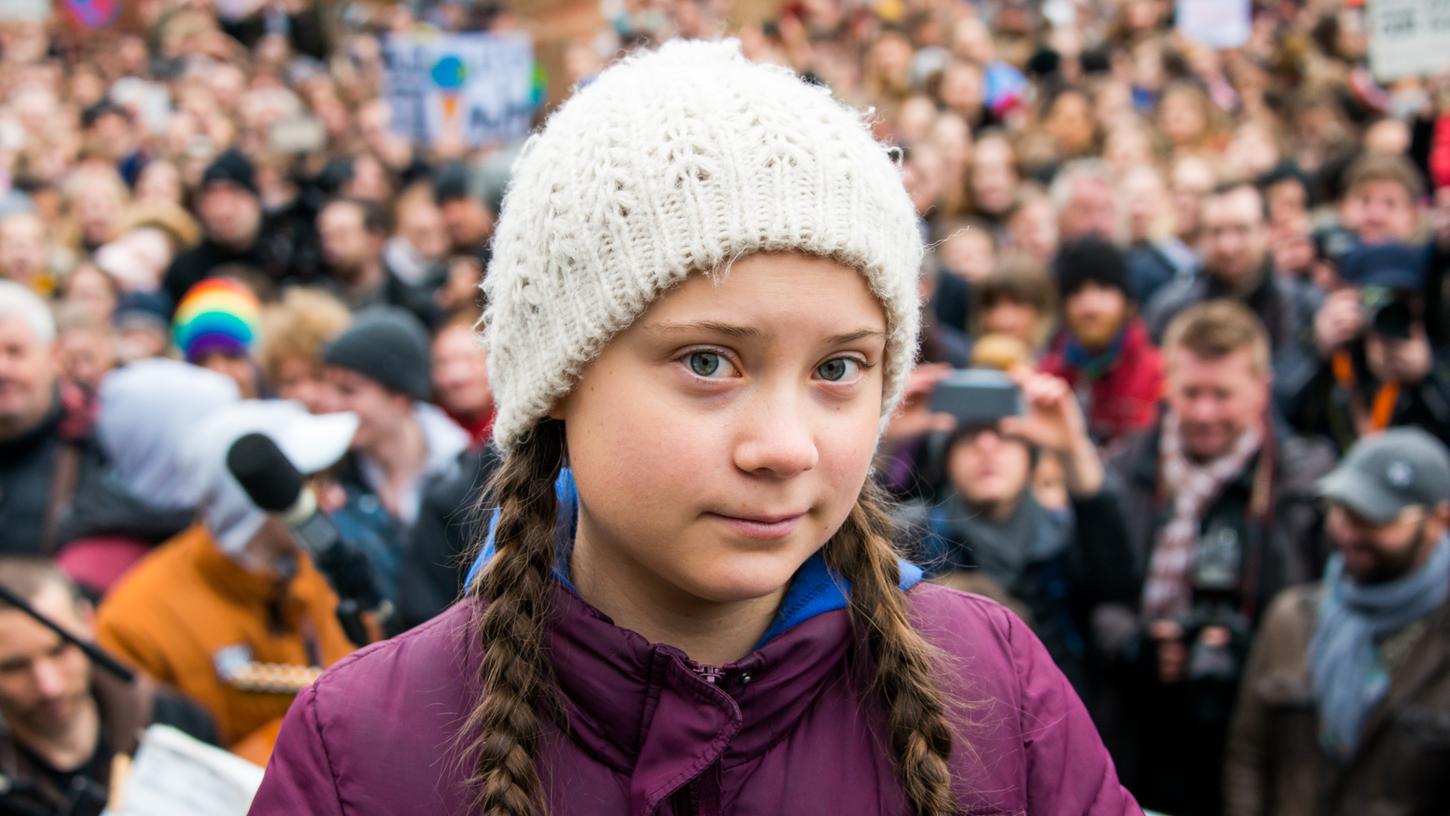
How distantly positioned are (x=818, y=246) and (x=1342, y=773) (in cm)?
301

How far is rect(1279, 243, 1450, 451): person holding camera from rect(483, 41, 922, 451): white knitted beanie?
376 centimetres

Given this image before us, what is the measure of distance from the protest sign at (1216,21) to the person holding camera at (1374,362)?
6.60 meters

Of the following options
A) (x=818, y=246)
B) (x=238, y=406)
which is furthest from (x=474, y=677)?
(x=238, y=406)

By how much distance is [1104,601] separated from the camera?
4.24 meters

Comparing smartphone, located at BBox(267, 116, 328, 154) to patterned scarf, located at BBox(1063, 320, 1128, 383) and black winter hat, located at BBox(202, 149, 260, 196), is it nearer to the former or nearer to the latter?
black winter hat, located at BBox(202, 149, 260, 196)

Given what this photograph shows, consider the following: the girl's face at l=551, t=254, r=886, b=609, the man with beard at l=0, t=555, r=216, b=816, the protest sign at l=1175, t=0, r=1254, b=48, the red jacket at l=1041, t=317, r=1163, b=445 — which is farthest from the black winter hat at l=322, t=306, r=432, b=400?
the protest sign at l=1175, t=0, r=1254, b=48

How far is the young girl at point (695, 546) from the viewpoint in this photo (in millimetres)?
1442

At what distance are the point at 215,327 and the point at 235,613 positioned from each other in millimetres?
2157

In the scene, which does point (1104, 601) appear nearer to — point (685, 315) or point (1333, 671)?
point (1333, 671)

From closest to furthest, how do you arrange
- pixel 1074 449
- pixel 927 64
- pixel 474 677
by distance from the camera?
1. pixel 474 677
2. pixel 1074 449
3. pixel 927 64

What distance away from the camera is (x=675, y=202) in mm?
1464

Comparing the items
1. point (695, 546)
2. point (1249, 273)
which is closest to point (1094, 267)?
point (1249, 273)

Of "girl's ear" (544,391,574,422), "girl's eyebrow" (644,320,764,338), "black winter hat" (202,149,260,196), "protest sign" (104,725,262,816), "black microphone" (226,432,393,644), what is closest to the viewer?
"girl's eyebrow" (644,320,764,338)

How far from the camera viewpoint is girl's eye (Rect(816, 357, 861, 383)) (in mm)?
1507
